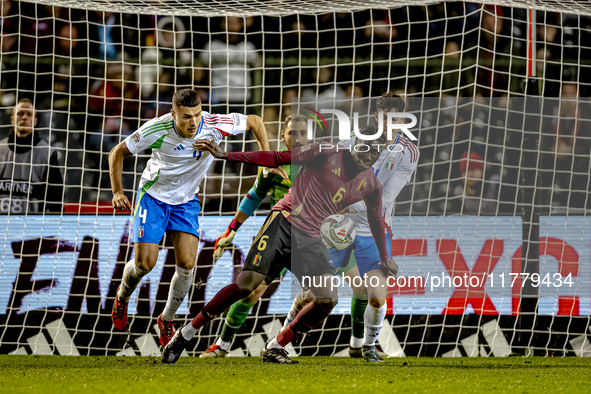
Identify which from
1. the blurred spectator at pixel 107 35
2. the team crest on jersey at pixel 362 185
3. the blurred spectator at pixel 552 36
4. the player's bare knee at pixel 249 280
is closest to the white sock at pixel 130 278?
the player's bare knee at pixel 249 280

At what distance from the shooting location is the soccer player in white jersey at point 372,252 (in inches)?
183

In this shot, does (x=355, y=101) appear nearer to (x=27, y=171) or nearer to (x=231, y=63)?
(x=231, y=63)

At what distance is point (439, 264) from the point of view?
573 cm

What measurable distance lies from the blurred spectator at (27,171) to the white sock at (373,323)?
123 inches

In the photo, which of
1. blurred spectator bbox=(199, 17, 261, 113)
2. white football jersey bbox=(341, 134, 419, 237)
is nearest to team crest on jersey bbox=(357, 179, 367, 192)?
white football jersey bbox=(341, 134, 419, 237)

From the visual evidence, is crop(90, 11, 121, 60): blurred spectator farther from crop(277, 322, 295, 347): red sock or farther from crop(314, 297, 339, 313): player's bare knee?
crop(314, 297, 339, 313): player's bare knee

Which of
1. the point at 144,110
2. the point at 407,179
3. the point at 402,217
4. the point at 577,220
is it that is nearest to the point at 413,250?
the point at 402,217

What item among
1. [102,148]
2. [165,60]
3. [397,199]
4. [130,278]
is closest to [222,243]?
[130,278]

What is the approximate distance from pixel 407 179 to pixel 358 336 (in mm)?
1250

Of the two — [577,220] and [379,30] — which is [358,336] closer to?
[577,220]

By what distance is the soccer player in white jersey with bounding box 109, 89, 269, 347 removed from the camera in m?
4.28

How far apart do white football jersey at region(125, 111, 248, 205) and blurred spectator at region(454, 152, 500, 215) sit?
2.68 metres

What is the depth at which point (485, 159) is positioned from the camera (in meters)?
6.35

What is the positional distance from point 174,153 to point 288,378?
1.81m
